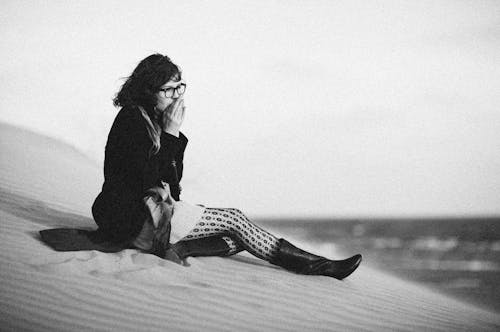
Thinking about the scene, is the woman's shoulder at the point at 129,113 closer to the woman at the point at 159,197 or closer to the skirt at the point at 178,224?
the woman at the point at 159,197

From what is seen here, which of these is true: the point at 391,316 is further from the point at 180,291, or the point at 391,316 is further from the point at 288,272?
the point at 180,291

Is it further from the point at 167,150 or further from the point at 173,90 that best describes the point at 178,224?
the point at 173,90

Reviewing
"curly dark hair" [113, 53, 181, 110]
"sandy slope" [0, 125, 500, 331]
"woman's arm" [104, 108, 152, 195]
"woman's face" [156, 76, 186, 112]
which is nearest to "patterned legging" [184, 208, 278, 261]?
"sandy slope" [0, 125, 500, 331]

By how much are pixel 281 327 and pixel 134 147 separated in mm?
1481

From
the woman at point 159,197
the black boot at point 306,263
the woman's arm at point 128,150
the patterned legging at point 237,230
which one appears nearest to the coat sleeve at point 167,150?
the woman at point 159,197

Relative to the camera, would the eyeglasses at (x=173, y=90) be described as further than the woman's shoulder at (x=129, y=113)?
Yes

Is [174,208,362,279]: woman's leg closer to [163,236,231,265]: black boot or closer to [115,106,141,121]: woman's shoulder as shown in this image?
[163,236,231,265]: black boot

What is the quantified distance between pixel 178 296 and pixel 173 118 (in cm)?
128

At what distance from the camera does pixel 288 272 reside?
11.9 feet

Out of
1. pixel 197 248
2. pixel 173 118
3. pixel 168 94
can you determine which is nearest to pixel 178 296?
pixel 197 248

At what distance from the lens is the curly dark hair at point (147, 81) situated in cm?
350

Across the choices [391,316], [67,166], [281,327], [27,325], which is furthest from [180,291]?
[67,166]

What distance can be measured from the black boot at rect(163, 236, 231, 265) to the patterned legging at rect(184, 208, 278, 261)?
74 mm

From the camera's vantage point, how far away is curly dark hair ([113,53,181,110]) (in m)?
3.50
